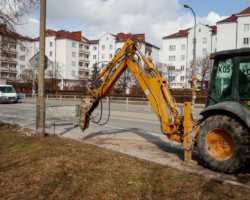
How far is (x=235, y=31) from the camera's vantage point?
52281 mm

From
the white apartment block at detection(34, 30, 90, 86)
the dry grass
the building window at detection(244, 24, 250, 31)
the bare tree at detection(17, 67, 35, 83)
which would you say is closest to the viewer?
the dry grass

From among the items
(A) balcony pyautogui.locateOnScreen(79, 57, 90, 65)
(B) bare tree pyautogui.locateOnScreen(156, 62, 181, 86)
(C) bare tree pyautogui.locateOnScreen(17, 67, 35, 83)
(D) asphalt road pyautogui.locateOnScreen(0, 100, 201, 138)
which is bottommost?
(D) asphalt road pyautogui.locateOnScreen(0, 100, 201, 138)

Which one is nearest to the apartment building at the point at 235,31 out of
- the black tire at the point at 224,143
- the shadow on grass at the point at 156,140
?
the shadow on grass at the point at 156,140

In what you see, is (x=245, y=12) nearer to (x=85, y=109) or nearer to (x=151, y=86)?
(x=85, y=109)

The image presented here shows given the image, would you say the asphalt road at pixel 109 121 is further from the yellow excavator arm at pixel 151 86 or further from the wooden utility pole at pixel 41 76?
the yellow excavator arm at pixel 151 86

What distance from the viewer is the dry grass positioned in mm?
3914

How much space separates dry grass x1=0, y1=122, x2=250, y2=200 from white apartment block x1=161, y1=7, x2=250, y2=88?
152 ft

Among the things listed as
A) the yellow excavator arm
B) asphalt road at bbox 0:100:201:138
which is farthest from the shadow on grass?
the yellow excavator arm

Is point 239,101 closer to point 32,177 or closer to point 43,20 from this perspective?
point 32,177

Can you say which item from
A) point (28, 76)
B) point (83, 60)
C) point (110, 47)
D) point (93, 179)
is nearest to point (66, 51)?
point (83, 60)

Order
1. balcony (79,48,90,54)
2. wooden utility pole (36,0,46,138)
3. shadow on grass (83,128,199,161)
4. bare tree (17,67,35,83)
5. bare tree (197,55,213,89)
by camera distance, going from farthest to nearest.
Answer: balcony (79,48,90,54) → bare tree (17,67,35,83) → bare tree (197,55,213,89) → wooden utility pole (36,0,46,138) → shadow on grass (83,128,199,161)

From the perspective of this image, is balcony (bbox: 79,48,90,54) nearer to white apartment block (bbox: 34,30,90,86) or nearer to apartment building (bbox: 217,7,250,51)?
white apartment block (bbox: 34,30,90,86)

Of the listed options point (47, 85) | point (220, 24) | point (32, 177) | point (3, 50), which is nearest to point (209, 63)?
point (220, 24)

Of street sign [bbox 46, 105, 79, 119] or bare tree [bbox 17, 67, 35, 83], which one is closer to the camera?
street sign [bbox 46, 105, 79, 119]
